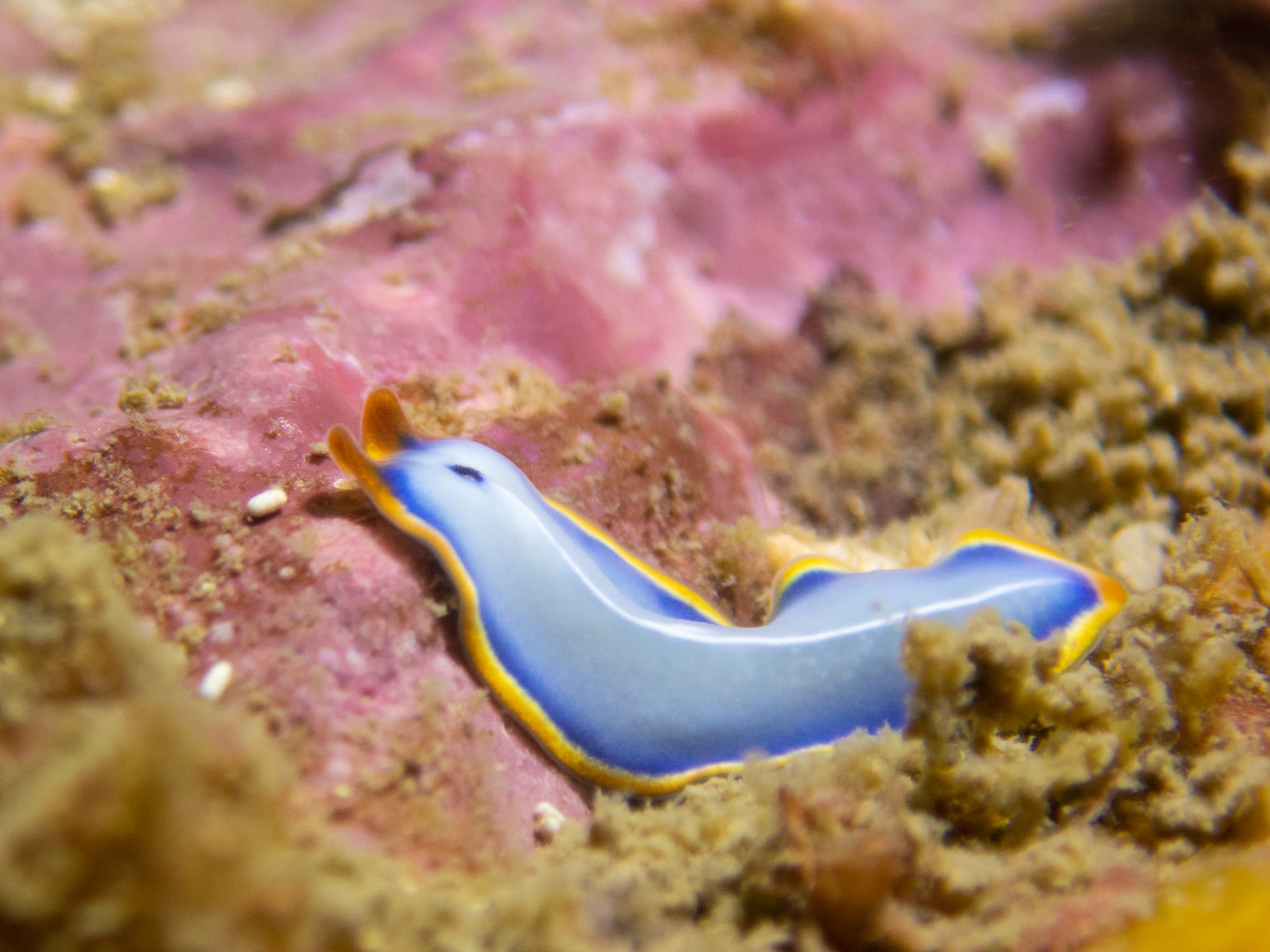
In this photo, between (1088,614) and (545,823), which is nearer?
(545,823)

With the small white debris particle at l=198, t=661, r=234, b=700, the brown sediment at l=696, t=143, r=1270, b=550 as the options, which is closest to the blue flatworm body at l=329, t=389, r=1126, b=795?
the small white debris particle at l=198, t=661, r=234, b=700

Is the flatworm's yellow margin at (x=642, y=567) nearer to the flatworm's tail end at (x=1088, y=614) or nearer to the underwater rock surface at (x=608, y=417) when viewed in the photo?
the underwater rock surface at (x=608, y=417)

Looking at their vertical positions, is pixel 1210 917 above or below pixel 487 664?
above

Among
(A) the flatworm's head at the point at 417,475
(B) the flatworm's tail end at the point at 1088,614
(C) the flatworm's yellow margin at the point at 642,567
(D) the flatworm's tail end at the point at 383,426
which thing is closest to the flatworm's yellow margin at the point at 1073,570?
(B) the flatworm's tail end at the point at 1088,614

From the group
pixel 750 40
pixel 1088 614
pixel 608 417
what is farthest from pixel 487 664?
pixel 750 40

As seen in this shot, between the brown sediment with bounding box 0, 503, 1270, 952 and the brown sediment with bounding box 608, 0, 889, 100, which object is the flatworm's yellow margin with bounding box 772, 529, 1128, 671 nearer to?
the brown sediment with bounding box 0, 503, 1270, 952

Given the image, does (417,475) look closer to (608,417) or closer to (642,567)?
(642,567)

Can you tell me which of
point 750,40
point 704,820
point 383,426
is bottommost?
point 704,820
